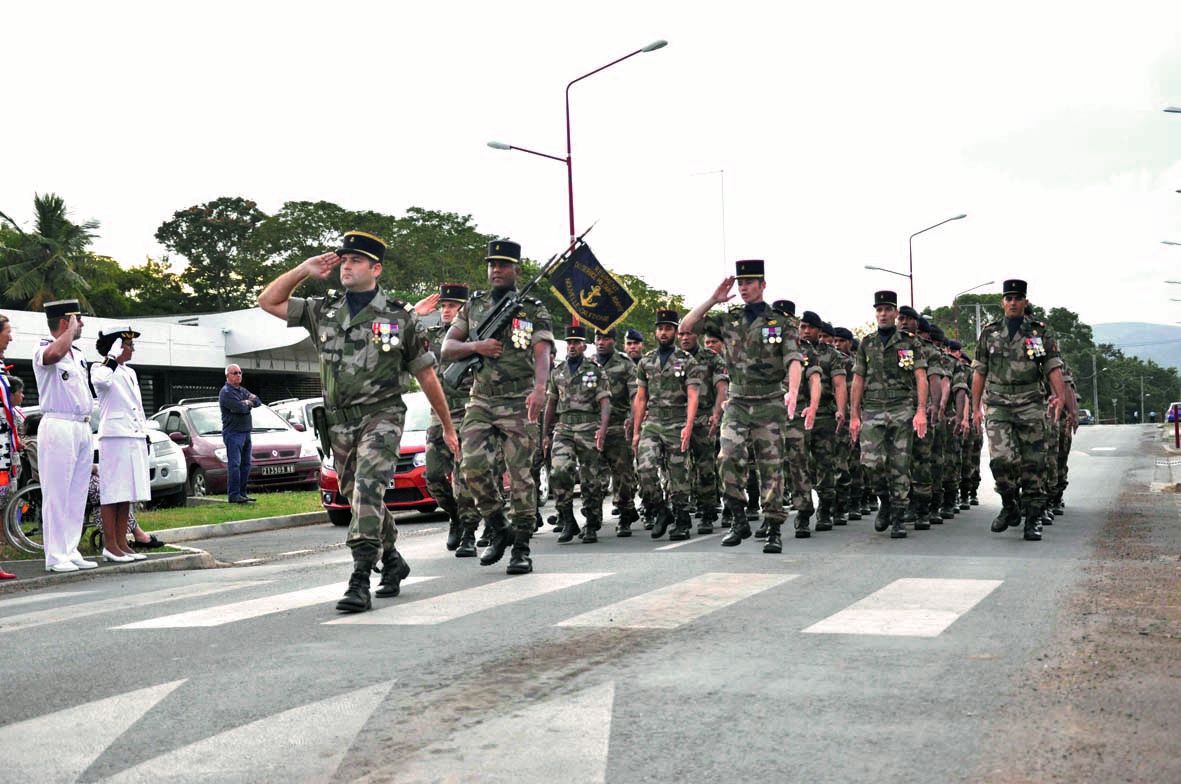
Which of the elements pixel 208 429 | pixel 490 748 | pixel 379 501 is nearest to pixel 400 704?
pixel 490 748

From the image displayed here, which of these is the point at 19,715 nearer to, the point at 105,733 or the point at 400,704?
the point at 105,733

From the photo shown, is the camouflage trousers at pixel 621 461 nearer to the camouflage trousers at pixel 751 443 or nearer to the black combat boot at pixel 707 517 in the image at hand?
the black combat boot at pixel 707 517

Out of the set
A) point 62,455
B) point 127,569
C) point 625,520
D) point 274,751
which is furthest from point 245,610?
point 625,520

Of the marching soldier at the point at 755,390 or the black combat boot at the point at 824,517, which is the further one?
the black combat boot at the point at 824,517

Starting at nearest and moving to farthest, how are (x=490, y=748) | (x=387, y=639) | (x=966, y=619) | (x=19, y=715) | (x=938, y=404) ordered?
(x=490, y=748), (x=19, y=715), (x=387, y=639), (x=966, y=619), (x=938, y=404)

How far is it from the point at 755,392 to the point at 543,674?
19.7ft

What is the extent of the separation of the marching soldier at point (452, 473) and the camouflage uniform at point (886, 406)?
3.78 meters

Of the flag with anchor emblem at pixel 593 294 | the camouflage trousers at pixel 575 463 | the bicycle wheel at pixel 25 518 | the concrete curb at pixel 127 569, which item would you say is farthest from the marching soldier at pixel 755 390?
the bicycle wheel at pixel 25 518

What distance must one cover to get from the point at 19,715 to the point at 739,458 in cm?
693

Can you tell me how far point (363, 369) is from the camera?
7.34 meters

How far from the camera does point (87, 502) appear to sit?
11.4 m

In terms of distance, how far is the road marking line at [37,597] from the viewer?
8.58 meters

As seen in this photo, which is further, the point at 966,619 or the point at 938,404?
the point at 938,404

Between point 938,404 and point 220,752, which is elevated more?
point 938,404
